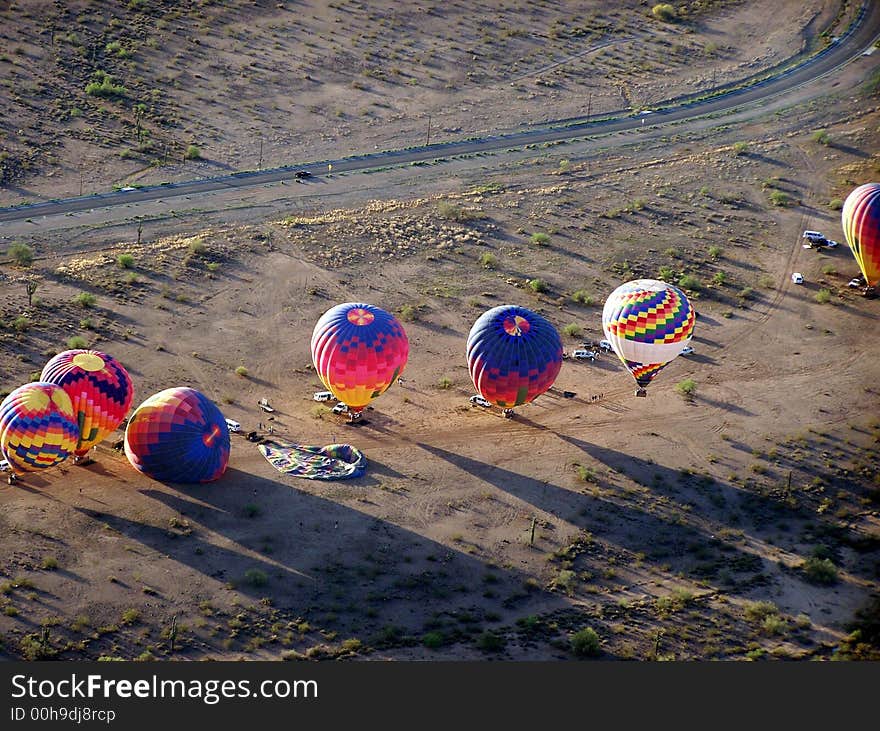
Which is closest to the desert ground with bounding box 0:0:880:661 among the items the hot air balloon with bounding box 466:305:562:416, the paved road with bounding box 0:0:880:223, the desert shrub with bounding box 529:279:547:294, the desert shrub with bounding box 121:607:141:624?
the desert shrub with bounding box 529:279:547:294

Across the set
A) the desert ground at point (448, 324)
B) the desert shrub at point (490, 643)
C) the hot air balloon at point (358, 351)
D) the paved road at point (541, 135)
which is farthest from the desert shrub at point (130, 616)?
the paved road at point (541, 135)

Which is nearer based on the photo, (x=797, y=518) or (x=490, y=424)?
(x=797, y=518)

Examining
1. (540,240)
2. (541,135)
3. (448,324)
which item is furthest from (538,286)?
(541,135)

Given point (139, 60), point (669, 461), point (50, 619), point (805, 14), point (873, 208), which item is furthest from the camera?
point (805, 14)

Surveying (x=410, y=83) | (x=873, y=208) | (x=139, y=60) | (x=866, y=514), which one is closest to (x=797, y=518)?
(x=866, y=514)

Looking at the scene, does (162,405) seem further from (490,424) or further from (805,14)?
(805,14)

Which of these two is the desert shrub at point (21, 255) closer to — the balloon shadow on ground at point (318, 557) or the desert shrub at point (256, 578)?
the balloon shadow on ground at point (318, 557)

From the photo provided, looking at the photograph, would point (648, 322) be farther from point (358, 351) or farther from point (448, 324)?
point (448, 324)
